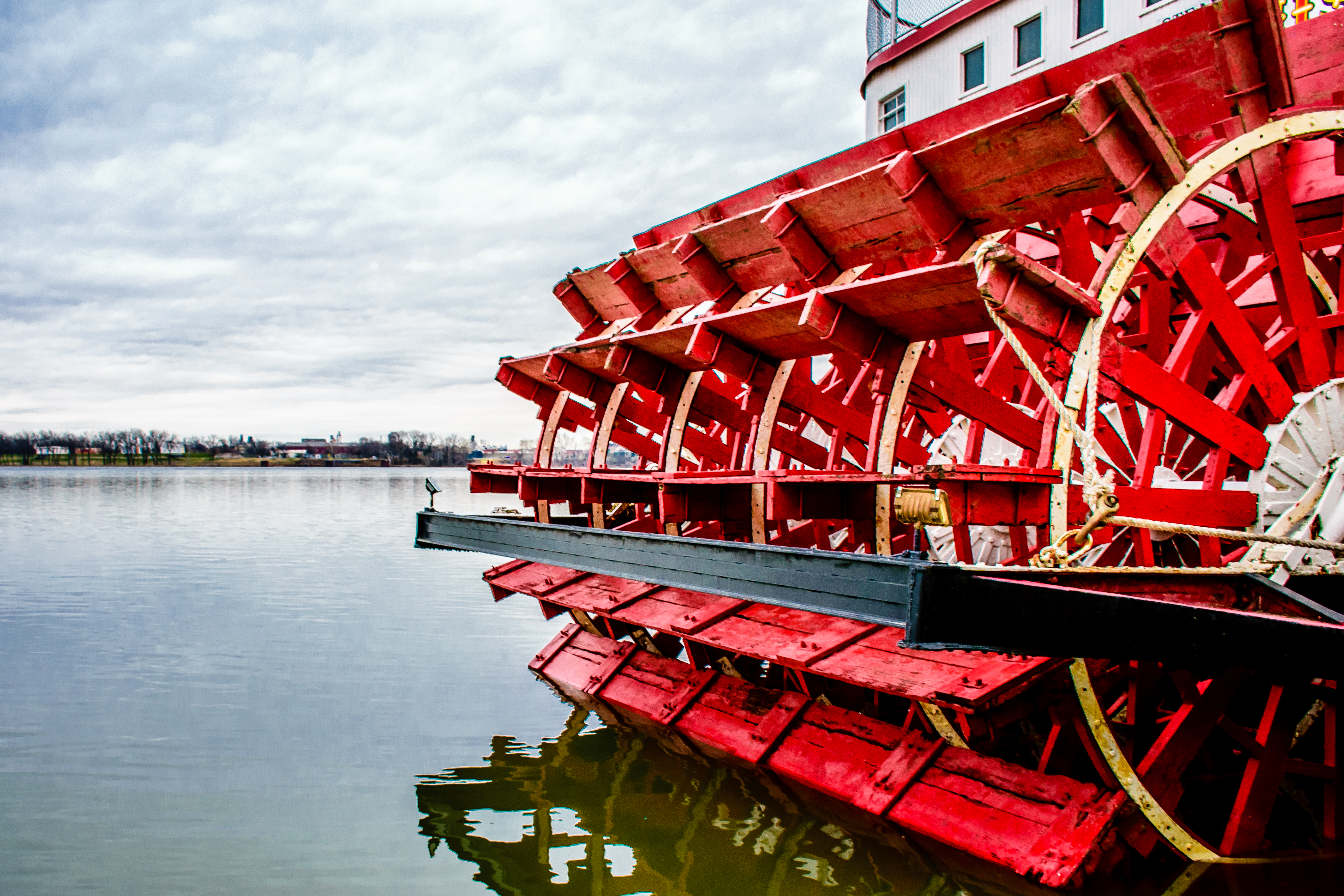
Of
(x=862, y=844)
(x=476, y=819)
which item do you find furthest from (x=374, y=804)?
(x=862, y=844)

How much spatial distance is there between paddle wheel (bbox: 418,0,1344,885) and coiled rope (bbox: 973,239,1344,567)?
0.01 meters

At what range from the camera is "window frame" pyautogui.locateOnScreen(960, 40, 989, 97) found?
11.0 m

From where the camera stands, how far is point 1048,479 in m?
3.56

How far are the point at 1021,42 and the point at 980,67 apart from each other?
A: 19.5 inches

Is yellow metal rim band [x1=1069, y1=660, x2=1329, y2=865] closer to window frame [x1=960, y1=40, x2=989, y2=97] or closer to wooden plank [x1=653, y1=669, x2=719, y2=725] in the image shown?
wooden plank [x1=653, y1=669, x2=719, y2=725]

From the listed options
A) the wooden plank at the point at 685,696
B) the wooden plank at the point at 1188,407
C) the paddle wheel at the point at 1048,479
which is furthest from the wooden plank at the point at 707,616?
the wooden plank at the point at 1188,407

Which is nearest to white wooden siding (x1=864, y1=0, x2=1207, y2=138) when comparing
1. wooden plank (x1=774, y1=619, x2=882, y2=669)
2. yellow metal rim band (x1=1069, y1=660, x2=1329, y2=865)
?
wooden plank (x1=774, y1=619, x2=882, y2=669)

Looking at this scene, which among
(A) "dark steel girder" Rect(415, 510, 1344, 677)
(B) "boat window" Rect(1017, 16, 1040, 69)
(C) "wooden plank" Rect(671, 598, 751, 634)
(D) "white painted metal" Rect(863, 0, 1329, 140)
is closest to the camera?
(A) "dark steel girder" Rect(415, 510, 1344, 677)

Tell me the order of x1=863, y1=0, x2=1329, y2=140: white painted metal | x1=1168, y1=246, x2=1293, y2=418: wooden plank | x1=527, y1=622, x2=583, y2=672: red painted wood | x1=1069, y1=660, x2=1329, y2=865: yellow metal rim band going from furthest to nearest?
x1=863, y1=0, x2=1329, y2=140: white painted metal → x1=527, y1=622, x2=583, y2=672: red painted wood → x1=1168, y1=246, x2=1293, y2=418: wooden plank → x1=1069, y1=660, x2=1329, y2=865: yellow metal rim band

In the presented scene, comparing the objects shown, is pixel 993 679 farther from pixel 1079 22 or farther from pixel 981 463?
pixel 1079 22

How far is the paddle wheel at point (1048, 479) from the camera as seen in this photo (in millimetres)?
3359

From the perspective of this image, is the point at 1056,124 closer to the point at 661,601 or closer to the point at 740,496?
the point at 740,496

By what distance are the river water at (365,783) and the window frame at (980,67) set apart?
7.11 metres

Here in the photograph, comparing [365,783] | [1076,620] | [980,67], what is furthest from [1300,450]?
[980,67]
